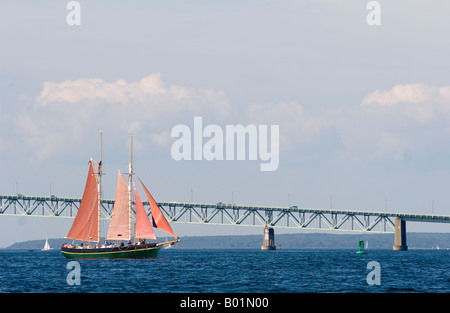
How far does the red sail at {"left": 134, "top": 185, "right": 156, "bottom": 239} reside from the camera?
11200cm

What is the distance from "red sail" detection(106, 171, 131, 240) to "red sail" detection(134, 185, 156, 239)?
2.23 metres

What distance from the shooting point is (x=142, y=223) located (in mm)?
112750

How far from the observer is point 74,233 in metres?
115

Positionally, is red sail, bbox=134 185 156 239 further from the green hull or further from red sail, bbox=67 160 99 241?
red sail, bbox=67 160 99 241

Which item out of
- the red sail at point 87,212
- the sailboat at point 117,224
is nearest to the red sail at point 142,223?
the sailboat at point 117,224

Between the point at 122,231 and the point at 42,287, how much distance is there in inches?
1986

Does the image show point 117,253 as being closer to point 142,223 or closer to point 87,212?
point 142,223

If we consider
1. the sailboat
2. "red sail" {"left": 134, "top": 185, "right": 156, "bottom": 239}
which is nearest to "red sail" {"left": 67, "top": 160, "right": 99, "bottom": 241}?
the sailboat

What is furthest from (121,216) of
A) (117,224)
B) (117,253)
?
(117,253)

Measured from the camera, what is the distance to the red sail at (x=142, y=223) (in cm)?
11200

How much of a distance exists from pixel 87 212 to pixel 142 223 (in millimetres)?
8885

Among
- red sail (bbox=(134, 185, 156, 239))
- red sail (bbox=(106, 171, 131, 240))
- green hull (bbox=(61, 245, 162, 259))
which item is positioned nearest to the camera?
red sail (bbox=(134, 185, 156, 239))

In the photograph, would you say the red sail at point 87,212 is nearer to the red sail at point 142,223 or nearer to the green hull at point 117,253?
the green hull at point 117,253
